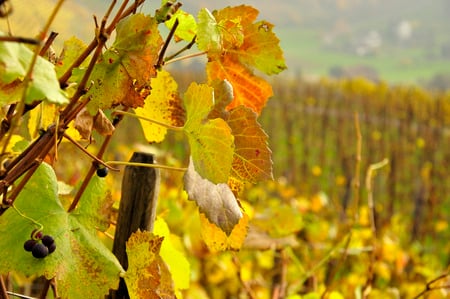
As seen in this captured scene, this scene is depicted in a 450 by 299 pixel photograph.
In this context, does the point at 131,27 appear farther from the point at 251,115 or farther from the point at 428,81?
the point at 428,81

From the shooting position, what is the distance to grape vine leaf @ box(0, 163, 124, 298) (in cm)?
68

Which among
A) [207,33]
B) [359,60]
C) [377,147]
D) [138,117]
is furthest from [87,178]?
[359,60]

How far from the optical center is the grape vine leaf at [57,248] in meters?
0.68

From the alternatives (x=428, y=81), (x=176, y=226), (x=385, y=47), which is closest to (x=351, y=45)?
(x=385, y=47)

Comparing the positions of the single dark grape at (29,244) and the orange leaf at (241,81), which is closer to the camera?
the single dark grape at (29,244)

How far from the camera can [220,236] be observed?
2.73 ft

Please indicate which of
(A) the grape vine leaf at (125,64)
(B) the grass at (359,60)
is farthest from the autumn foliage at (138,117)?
(B) the grass at (359,60)

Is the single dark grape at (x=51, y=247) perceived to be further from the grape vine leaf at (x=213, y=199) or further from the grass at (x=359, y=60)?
the grass at (x=359, y=60)

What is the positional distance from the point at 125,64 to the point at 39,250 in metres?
0.20

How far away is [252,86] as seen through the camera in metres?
0.83

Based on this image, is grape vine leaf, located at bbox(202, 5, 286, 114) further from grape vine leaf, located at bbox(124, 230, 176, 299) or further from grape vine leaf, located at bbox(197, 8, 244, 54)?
grape vine leaf, located at bbox(124, 230, 176, 299)

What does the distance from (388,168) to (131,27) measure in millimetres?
7687

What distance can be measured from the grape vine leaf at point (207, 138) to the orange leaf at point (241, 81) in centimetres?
14

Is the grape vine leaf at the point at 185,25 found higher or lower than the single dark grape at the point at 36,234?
higher
